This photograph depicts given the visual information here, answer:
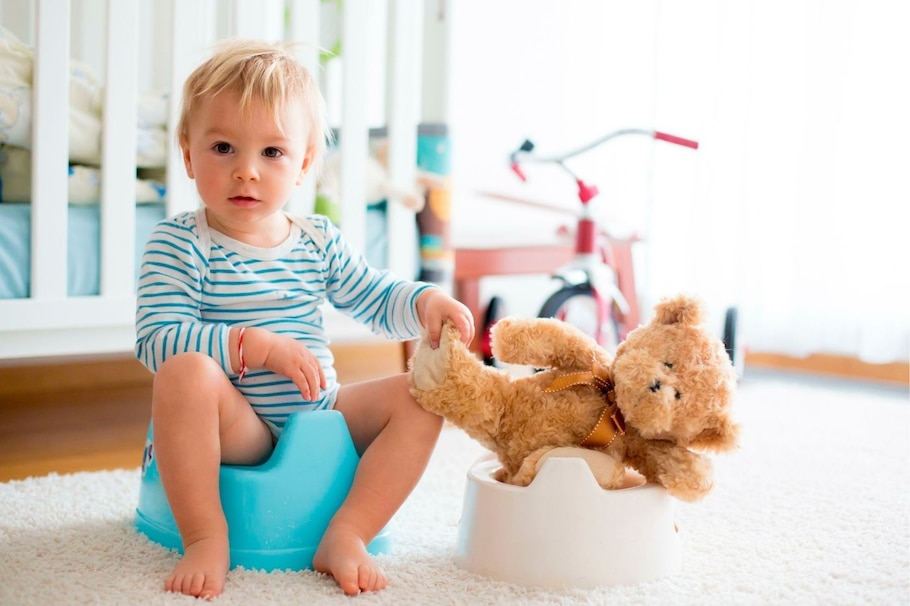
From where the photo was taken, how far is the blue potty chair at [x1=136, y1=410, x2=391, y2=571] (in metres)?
0.84

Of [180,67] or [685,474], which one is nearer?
[685,474]

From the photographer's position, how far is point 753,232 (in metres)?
2.12

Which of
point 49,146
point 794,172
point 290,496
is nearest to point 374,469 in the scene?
point 290,496

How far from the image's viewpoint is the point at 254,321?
3.09 ft

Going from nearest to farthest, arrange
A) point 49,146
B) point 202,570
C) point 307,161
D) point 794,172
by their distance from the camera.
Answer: point 202,570 → point 307,161 → point 49,146 → point 794,172

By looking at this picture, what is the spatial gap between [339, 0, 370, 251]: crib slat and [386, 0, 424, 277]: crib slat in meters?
0.05

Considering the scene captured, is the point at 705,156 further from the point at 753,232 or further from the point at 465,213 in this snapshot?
the point at 465,213

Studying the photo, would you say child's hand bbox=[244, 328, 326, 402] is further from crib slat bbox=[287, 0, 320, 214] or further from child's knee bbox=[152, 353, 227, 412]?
crib slat bbox=[287, 0, 320, 214]

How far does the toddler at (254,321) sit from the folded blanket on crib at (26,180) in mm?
432

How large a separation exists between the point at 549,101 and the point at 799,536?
1.91 m

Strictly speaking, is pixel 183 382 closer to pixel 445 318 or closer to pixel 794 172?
pixel 445 318

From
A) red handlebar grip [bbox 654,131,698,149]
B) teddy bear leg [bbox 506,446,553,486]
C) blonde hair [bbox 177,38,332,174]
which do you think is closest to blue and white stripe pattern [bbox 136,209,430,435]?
blonde hair [bbox 177,38,332,174]

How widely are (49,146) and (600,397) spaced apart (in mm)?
824

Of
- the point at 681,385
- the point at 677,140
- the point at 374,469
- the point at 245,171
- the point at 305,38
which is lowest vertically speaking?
the point at 374,469
